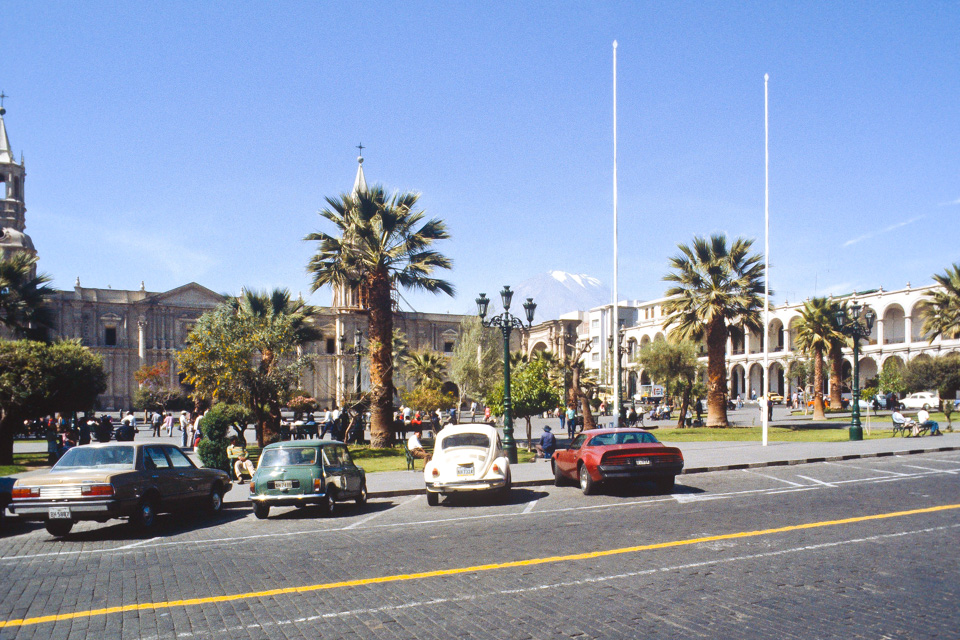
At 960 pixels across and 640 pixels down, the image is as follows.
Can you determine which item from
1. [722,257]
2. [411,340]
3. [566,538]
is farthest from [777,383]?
[566,538]

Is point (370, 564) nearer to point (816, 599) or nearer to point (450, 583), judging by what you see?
point (450, 583)

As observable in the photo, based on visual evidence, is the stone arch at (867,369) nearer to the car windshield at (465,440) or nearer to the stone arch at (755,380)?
the stone arch at (755,380)

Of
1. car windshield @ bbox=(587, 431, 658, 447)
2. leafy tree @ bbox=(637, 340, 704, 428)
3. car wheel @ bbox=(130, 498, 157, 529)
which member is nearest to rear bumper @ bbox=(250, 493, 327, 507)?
car wheel @ bbox=(130, 498, 157, 529)

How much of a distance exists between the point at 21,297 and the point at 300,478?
66.6ft

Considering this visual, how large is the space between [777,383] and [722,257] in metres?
55.3

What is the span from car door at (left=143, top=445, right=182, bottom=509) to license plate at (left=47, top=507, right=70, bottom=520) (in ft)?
4.02

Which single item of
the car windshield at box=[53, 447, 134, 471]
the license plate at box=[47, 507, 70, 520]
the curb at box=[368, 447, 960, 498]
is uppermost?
the car windshield at box=[53, 447, 134, 471]

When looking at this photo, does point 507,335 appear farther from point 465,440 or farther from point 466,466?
point 466,466

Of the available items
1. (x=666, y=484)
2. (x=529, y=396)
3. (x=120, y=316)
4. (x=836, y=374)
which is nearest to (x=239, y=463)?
(x=529, y=396)

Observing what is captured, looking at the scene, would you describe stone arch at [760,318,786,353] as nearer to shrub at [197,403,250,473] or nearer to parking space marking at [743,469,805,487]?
parking space marking at [743,469,805,487]

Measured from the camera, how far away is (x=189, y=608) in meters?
6.86

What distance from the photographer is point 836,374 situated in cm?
4984

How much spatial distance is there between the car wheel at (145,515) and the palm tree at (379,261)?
14.6m

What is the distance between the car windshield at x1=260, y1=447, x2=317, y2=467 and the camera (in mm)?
13051
